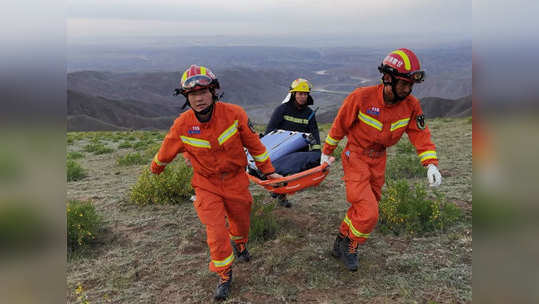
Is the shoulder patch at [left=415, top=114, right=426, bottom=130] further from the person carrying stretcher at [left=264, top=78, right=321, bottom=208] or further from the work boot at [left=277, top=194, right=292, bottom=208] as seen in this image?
the work boot at [left=277, top=194, right=292, bottom=208]

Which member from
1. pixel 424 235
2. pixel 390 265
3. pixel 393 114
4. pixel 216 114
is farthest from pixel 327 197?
pixel 216 114

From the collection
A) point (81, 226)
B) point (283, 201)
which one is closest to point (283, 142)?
point (283, 201)

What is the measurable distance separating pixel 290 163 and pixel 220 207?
5.05ft

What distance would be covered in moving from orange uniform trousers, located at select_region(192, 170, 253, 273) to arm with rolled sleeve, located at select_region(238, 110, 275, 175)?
0.26 meters

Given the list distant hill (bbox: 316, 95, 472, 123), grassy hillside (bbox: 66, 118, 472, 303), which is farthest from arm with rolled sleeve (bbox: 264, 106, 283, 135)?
distant hill (bbox: 316, 95, 472, 123)

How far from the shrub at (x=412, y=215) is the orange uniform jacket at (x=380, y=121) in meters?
1.28

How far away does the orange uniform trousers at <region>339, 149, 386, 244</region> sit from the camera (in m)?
3.66

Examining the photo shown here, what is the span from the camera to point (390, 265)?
159 inches

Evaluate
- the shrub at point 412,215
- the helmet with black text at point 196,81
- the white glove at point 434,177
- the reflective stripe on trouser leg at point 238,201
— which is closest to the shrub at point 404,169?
the shrub at point 412,215

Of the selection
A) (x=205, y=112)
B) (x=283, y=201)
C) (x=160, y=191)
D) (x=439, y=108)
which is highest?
(x=439, y=108)

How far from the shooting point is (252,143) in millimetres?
3783

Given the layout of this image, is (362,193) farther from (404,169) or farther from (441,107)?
(441,107)
